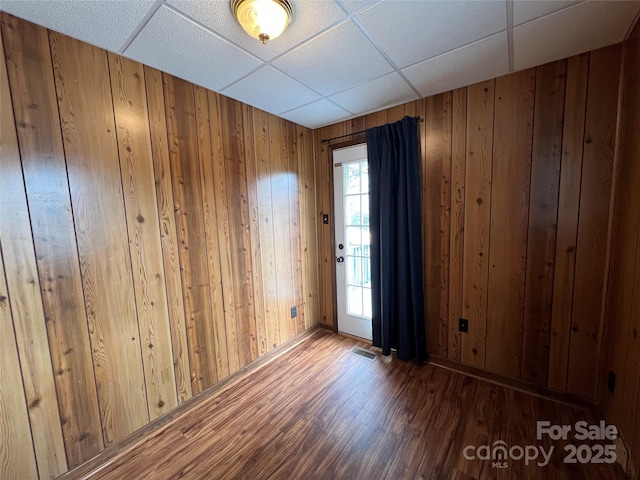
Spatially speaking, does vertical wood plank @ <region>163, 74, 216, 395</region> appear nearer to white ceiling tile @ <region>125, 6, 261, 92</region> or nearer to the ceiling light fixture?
white ceiling tile @ <region>125, 6, 261, 92</region>

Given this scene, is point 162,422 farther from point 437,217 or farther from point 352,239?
point 437,217

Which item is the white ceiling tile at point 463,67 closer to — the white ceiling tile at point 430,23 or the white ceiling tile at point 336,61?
the white ceiling tile at point 430,23

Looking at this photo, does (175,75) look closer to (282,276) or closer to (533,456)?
(282,276)

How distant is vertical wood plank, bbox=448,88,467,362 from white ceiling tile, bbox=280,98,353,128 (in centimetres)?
100

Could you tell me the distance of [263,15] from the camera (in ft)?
3.81

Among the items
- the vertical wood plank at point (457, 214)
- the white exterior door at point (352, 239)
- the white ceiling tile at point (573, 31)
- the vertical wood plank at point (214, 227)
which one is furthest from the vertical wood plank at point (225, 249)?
the white ceiling tile at point (573, 31)

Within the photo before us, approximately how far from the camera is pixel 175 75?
1.77 metres

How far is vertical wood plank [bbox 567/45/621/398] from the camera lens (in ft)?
5.25

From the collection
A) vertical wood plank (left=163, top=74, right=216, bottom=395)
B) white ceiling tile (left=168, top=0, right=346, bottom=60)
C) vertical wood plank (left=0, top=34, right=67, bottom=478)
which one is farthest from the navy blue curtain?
vertical wood plank (left=0, top=34, right=67, bottom=478)

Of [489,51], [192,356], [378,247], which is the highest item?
[489,51]

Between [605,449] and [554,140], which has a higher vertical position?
[554,140]

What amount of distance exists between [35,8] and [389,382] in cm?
312

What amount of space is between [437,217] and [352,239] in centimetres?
93

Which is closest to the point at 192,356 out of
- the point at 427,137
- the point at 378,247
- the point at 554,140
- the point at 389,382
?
the point at 389,382
